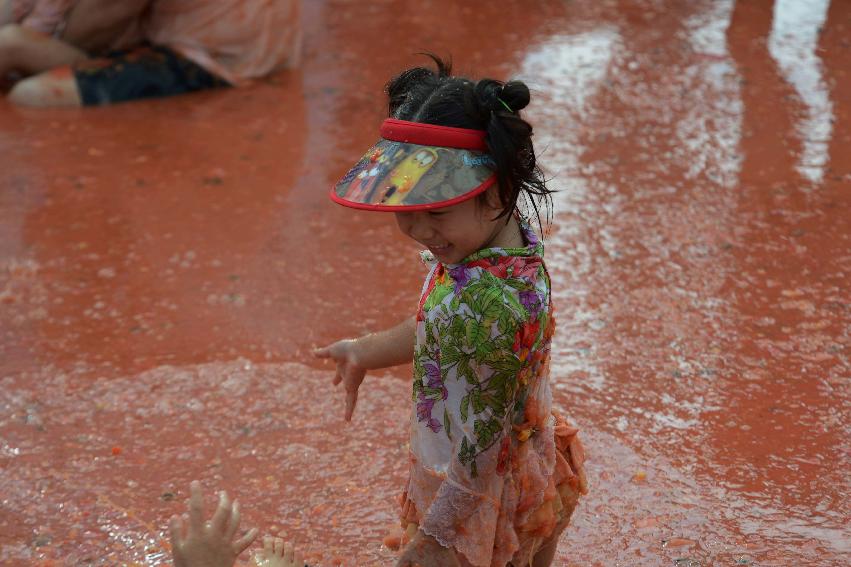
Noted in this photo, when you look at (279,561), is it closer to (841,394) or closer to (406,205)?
(406,205)

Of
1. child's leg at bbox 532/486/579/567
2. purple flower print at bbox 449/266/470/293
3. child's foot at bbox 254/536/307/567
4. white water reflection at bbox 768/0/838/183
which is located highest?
purple flower print at bbox 449/266/470/293

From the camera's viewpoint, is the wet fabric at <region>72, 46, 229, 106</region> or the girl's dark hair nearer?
the girl's dark hair

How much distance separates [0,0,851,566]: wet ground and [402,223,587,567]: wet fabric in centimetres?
77

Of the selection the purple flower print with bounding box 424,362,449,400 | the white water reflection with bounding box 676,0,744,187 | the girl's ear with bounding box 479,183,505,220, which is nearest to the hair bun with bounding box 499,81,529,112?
the girl's ear with bounding box 479,183,505,220

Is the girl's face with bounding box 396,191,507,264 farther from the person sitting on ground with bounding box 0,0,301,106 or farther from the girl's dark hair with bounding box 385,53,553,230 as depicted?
the person sitting on ground with bounding box 0,0,301,106

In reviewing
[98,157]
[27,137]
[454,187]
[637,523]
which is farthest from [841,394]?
[27,137]

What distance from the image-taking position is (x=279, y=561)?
6.53ft

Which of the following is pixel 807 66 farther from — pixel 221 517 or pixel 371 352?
pixel 221 517

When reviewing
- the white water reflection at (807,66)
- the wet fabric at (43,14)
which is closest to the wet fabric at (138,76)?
the wet fabric at (43,14)

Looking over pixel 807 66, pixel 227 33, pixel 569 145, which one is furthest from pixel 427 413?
pixel 807 66

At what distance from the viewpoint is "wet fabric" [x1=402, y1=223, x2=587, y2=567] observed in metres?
1.85

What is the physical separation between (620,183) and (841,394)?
5.75 feet

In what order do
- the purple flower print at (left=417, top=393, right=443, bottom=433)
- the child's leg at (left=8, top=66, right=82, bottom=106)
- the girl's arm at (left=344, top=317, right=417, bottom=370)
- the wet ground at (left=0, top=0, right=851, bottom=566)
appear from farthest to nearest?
the child's leg at (left=8, top=66, right=82, bottom=106) < the wet ground at (left=0, top=0, right=851, bottom=566) < the girl's arm at (left=344, top=317, right=417, bottom=370) < the purple flower print at (left=417, top=393, right=443, bottom=433)

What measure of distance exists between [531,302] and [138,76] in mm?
4606
